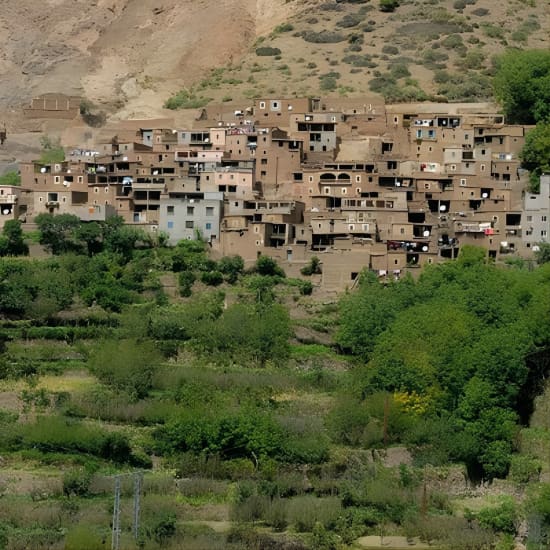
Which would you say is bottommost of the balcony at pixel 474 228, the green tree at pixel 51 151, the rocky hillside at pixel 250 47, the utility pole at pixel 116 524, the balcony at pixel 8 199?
the utility pole at pixel 116 524

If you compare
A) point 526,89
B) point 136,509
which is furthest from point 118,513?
point 526,89

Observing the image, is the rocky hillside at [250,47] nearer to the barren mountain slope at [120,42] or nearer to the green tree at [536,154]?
the barren mountain slope at [120,42]

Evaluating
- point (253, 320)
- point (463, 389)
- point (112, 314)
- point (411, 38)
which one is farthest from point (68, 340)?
point (411, 38)

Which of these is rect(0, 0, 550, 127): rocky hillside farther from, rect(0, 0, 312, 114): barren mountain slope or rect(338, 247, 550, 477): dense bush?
rect(338, 247, 550, 477): dense bush

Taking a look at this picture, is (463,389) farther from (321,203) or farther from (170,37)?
(170,37)

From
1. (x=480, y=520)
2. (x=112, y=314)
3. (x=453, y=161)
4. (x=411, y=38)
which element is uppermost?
(x=411, y=38)

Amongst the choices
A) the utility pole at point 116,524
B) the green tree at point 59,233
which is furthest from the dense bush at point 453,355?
the green tree at point 59,233

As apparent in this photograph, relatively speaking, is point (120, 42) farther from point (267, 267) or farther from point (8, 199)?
point (267, 267)
